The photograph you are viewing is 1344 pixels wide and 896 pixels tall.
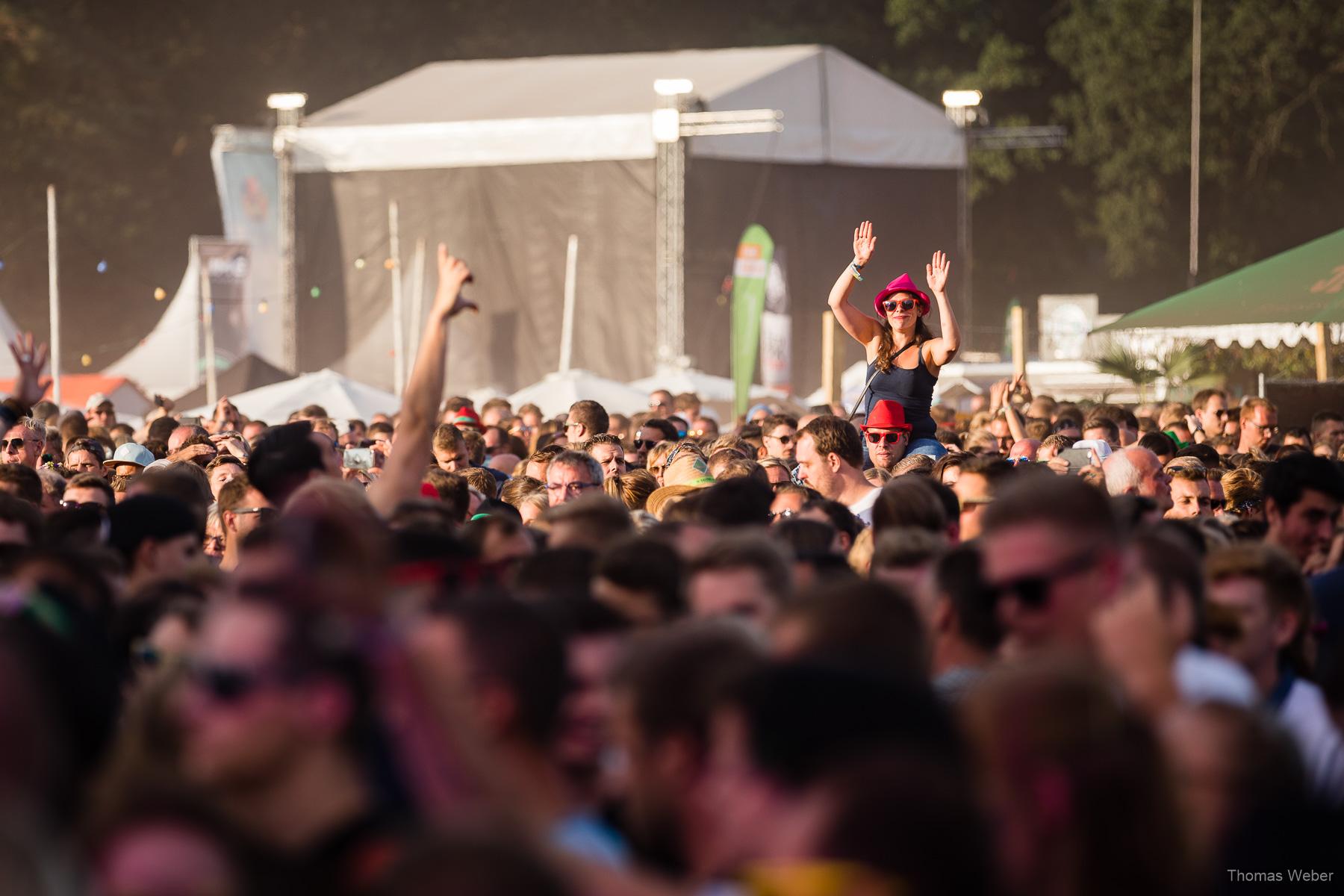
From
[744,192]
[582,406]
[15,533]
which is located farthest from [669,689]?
[744,192]

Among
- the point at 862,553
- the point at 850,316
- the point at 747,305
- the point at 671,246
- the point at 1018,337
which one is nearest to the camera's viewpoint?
the point at 862,553

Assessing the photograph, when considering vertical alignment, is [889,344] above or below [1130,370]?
above

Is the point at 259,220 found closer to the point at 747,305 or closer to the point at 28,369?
the point at 747,305

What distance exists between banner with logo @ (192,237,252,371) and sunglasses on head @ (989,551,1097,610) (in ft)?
91.4

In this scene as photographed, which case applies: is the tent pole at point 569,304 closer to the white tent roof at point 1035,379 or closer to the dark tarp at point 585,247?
the dark tarp at point 585,247

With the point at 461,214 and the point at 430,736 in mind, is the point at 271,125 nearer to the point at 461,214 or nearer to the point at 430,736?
the point at 461,214

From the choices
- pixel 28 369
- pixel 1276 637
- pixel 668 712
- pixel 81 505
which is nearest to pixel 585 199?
pixel 28 369

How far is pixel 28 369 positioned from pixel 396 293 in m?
25.2

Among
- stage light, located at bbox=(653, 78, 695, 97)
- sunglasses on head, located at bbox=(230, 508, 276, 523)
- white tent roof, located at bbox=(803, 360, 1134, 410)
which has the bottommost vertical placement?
white tent roof, located at bbox=(803, 360, 1134, 410)

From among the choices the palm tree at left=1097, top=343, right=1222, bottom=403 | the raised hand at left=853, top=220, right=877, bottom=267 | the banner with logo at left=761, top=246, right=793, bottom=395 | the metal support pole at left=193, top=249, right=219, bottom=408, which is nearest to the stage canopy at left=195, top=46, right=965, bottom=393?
the banner with logo at left=761, top=246, right=793, bottom=395

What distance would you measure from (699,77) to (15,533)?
94.4ft

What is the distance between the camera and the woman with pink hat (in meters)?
10.3

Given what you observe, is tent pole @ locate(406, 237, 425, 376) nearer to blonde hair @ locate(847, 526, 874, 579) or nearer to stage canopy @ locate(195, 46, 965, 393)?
stage canopy @ locate(195, 46, 965, 393)

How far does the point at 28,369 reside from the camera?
25.1ft
